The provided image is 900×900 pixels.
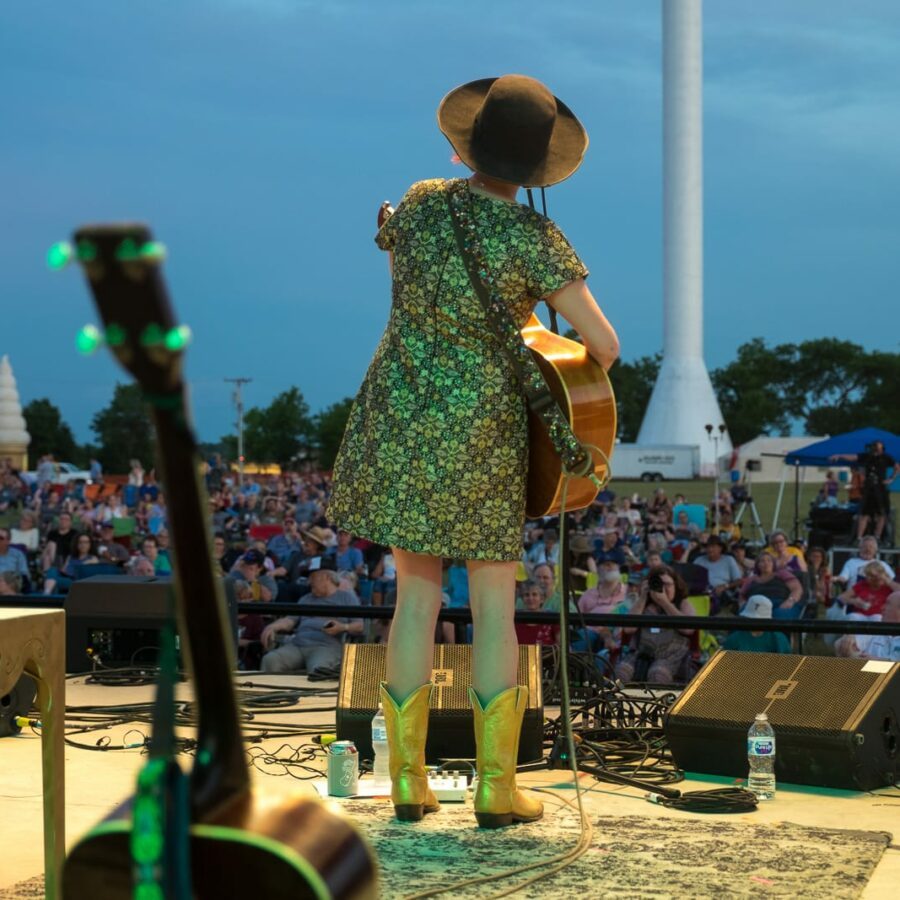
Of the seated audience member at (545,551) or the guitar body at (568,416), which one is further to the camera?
the seated audience member at (545,551)

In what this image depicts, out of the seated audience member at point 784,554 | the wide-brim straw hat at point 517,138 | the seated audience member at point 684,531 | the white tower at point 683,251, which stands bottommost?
the seated audience member at point 784,554

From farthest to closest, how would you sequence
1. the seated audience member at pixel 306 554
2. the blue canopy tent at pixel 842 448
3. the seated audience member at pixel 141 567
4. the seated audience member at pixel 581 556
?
the blue canopy tent at pixel 842 448 < the seated audience member at pixel 306 554 < the seated audience member at pixel 581 556 < the seated audience member at pixel 141 567

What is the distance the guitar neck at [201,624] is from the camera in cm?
139

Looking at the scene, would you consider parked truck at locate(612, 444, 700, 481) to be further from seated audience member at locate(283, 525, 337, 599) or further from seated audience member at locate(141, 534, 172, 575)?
seated audience member at locate(283, 525, 337, 599)

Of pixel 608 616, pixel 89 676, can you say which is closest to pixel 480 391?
pixel 608 616

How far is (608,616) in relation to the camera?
5980 mm

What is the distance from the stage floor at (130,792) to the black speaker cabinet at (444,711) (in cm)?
25

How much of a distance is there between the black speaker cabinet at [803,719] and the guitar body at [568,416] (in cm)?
138

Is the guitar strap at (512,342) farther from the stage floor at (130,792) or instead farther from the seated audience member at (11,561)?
the seated audience member at (11,561)

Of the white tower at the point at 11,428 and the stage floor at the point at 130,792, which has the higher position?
the white tower at the point at 11,428

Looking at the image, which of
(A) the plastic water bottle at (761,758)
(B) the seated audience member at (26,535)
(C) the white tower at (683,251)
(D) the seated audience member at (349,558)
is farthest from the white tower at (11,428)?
(A) the plastic water bottle at (761,758)

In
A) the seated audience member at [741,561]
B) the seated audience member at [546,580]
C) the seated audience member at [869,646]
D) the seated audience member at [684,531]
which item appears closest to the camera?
the seated audience member at [869,646]

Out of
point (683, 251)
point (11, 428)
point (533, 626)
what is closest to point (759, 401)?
point (683, 251)

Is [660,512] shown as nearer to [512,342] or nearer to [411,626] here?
[411,626]
